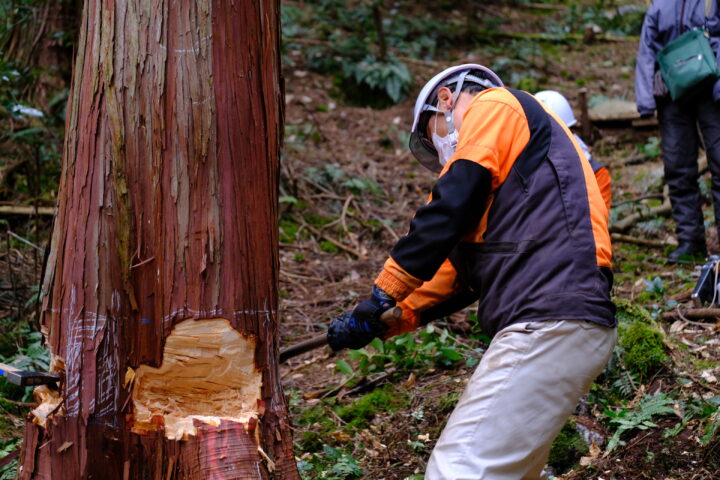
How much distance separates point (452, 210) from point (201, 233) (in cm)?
98

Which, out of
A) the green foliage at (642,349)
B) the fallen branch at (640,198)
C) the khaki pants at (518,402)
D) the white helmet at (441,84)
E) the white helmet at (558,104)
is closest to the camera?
the khaki pants at (518,402)

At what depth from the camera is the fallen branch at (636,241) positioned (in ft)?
21.6

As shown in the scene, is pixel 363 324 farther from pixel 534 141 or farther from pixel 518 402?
pixel 534 141

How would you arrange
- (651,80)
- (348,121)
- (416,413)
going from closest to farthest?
(416,413) → (651,80) → (348,121)

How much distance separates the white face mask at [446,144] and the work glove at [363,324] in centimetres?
71

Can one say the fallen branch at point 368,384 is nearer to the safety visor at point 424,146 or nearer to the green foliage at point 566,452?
the green foliage at point 566,452

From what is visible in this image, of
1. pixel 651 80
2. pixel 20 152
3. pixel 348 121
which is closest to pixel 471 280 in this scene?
pixel 651 80

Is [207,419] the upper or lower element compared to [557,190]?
lower

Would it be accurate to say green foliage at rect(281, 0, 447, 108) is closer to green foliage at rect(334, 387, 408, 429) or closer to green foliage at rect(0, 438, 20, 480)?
green foliage at rect(334, 387, 408, 429)

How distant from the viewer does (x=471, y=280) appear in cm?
289

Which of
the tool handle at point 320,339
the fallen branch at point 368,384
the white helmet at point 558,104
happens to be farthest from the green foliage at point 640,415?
the white helmet at point 558,104

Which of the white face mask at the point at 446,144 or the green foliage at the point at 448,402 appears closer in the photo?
the white face mask at the point at 446,144

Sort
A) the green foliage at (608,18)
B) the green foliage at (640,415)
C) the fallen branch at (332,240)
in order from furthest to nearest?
the green foliage at (608,18) < the fallen branch at (332,240) < the green foliage at (640,415)

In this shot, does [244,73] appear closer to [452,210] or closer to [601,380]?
[452,210]
